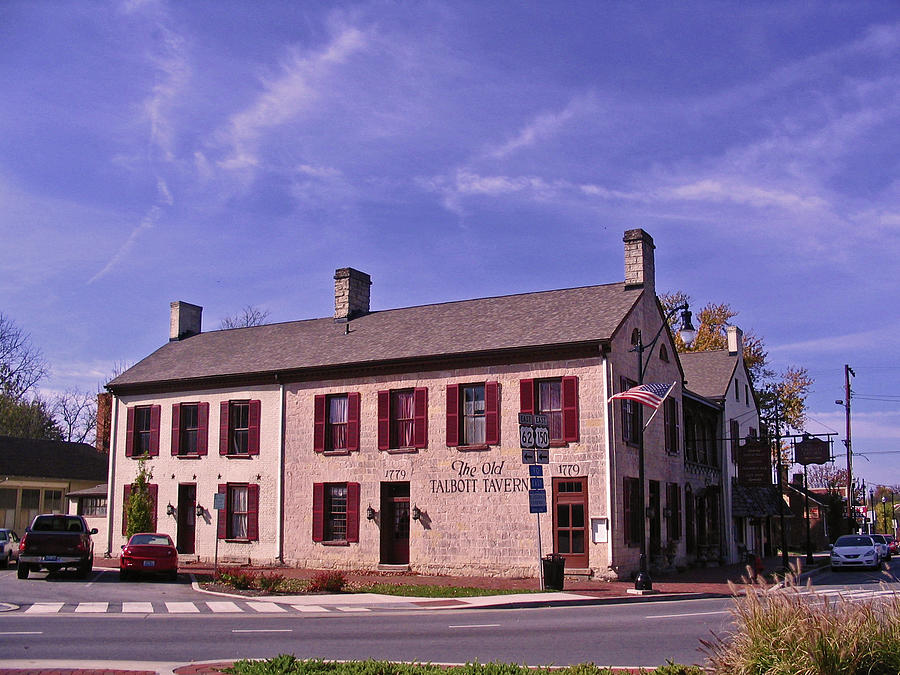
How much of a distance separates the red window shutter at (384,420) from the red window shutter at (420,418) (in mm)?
956

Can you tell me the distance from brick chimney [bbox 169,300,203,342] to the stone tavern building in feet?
12.7

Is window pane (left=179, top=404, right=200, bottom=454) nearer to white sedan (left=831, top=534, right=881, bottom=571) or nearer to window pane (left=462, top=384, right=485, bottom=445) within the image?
window pane (left=462, top=384, right=485, bottom=445)

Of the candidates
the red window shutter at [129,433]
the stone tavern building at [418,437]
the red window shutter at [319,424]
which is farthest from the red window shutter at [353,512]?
the red window shutter at [129,433]

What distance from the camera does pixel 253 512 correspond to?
3136 cm

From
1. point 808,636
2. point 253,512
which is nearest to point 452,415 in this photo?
point 253,512

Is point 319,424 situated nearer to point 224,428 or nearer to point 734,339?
point 224,428

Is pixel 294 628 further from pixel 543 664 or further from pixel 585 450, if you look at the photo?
pixel 585 450

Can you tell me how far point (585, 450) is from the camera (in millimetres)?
25719

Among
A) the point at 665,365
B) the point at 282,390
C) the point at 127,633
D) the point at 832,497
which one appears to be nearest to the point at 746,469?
the point at 665,365

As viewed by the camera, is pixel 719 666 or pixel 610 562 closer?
pixel 719 666

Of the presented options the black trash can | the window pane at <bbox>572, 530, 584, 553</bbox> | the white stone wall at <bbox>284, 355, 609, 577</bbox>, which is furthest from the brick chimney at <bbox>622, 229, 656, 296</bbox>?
the black trash can

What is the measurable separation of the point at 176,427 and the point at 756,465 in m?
22.2

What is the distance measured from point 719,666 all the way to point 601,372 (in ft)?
59.4

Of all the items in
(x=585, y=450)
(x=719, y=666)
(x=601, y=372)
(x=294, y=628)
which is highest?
(x=601, y=372)
